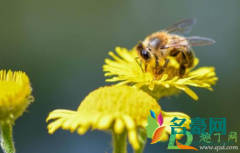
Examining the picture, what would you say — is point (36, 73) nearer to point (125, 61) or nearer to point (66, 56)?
point (66, 56)

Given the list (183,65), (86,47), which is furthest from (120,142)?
(86,47)

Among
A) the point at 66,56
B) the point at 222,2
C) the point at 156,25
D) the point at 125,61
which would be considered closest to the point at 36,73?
the point at 66,56

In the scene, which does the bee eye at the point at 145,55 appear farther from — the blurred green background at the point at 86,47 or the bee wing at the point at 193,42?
the blurred green background at the point at 86,47

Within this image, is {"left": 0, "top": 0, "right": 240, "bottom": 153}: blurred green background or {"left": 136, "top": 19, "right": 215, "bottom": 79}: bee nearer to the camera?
{"left": 136, "top": 19, "right": 215, "bottom": 79}: bee

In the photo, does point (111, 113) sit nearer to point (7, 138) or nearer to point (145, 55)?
point (7, 138)

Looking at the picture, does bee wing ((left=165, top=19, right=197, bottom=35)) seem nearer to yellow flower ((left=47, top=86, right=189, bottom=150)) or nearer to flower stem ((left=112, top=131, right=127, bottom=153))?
yellow flower ((left=47, top=86, right=189, bottom=150))

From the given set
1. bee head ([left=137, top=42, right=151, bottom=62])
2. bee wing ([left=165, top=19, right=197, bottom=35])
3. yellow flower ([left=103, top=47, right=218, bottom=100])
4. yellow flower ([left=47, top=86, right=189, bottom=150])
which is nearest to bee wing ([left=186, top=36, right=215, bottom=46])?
yellow flower ([left=103, top=47, right=218, bottom=100])
